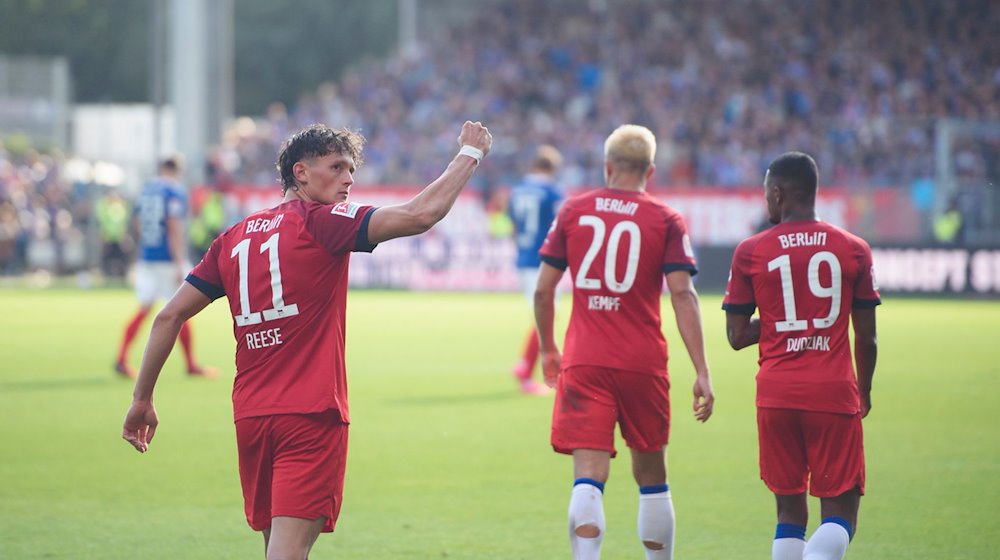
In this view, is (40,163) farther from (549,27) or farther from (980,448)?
(980,448)

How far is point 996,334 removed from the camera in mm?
19781

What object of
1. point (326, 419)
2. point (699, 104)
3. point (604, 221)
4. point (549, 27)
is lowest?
point (326, 419)

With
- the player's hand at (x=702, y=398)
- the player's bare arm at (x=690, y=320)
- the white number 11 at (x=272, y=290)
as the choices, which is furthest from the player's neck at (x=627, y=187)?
the white number 11 at (x=272, y=290)

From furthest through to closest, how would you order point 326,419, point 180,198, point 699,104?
point 699,104
point 180,198
point 326,419

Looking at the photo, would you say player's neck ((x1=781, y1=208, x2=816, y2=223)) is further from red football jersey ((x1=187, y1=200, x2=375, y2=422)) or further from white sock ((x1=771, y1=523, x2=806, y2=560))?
red football jersey ((x1=187, y1=200, x2=375, y2=422))

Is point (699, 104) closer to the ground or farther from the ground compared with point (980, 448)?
farther from the ground

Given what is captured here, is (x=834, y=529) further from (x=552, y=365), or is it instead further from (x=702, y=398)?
(x=552, y=365)

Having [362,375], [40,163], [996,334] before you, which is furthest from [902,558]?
[40,163]

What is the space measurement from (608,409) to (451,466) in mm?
3857

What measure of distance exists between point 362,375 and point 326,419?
33.7ft

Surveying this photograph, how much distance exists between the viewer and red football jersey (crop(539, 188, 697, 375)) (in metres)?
6.23

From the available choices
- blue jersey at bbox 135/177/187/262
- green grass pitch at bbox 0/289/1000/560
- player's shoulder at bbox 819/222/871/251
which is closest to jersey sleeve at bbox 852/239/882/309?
player's shoulder at bbox 819/222/871/251

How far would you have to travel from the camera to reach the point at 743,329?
234 inches

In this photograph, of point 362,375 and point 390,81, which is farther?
point 390,81
